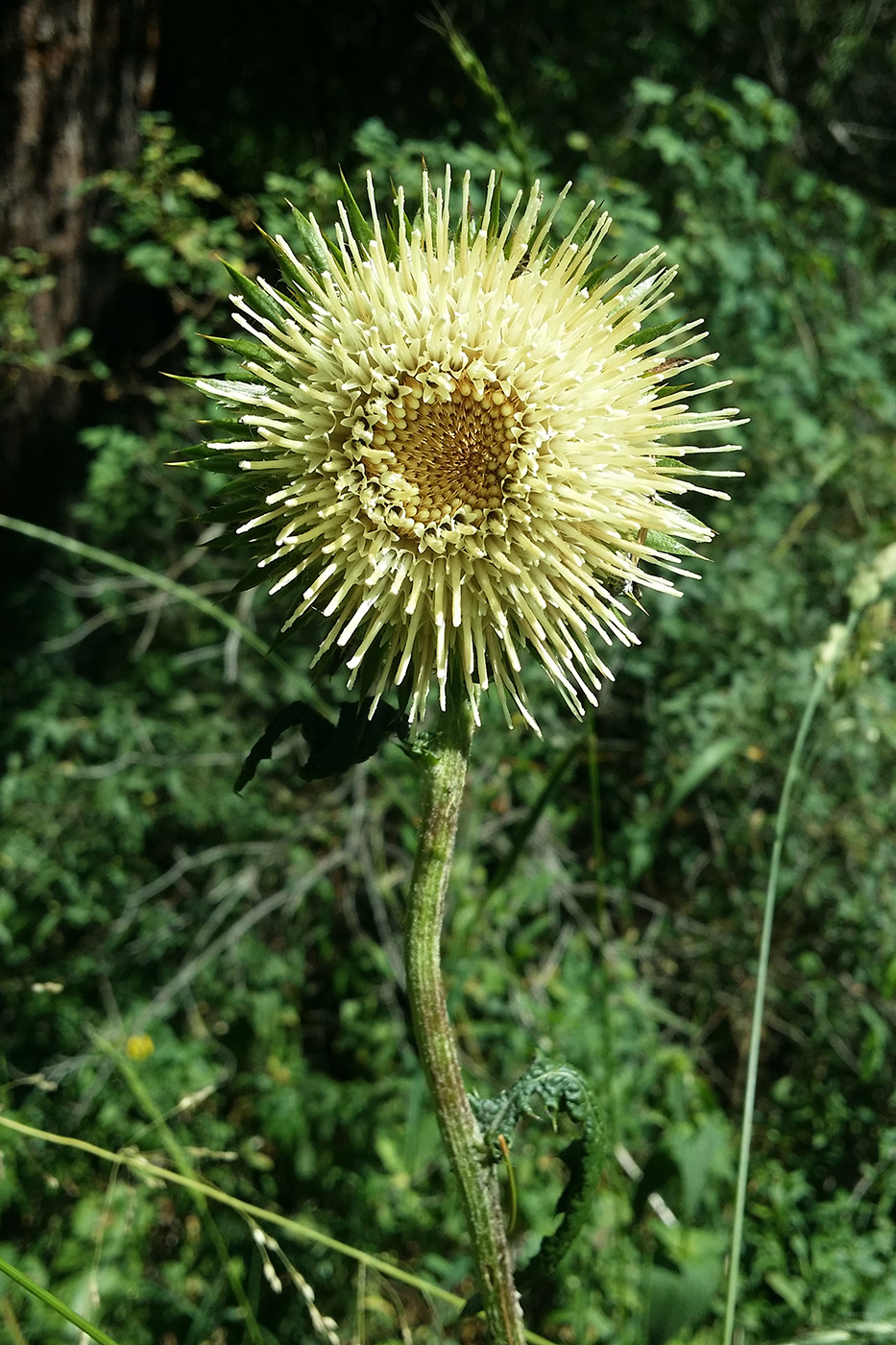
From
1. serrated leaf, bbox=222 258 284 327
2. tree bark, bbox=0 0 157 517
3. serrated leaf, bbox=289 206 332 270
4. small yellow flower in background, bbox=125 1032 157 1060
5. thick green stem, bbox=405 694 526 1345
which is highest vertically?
tree bark, bbox=0 0 157 517

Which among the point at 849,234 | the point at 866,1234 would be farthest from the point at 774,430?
the point at 866,1234

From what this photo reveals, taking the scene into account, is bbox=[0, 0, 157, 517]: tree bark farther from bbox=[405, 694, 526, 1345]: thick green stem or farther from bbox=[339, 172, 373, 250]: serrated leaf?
bbox=[405, 694, 526, 1345]: thick green stem

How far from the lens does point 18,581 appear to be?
12.3ft

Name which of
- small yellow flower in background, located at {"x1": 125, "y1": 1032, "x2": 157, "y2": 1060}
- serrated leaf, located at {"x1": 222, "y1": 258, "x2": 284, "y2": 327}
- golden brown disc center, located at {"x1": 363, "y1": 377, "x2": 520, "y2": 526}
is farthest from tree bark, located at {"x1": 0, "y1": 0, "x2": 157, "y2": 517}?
golden brown disc center, located at {"x1": 363, "y1": 377, "x2": 520, "y2": 526}

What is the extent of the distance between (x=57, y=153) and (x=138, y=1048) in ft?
9.83

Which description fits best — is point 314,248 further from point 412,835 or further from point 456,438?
point 412,835

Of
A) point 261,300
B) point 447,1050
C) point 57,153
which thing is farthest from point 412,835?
point 57,153

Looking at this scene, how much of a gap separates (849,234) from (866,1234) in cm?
359

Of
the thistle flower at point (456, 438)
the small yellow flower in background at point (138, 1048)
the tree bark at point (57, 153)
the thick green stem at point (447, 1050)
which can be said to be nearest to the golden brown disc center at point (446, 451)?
the thistle flower at point (456, 438)

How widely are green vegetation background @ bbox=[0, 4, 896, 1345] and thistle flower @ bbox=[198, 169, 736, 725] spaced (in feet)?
4.68

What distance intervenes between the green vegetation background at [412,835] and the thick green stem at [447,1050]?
1.41m

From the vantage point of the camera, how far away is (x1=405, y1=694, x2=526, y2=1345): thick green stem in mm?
1244

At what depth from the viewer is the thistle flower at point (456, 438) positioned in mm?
1304

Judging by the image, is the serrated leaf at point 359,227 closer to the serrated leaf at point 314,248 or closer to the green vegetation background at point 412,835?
the serrated leaf at point 314,248
